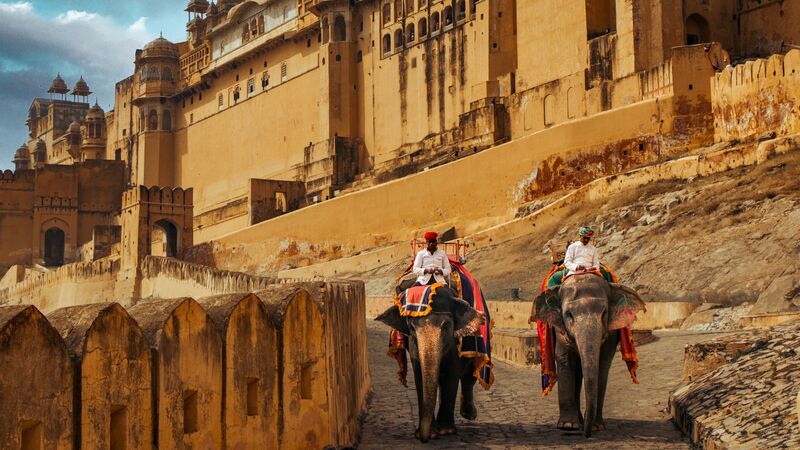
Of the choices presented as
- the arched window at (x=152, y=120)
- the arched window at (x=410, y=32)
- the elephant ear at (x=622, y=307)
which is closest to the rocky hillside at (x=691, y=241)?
the elephant ear at (x=622, y=307)

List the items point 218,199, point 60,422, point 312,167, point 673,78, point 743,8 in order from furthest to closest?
point 218,199, point 312,167, point 743,8, point 673,78, point 60,422

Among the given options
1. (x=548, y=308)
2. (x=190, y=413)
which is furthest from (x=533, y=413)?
(x=190, y=413)

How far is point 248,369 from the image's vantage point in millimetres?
7012

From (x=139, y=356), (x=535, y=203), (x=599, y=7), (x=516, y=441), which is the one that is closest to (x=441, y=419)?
(x=516, y=441)

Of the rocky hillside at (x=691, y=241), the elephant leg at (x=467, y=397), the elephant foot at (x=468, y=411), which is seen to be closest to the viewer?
the elephant leg at (x=467, y=397)

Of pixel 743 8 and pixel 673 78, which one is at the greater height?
pixel 743 8

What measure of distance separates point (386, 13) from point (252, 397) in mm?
32627

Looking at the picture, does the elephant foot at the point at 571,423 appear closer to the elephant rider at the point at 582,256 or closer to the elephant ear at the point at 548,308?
the elephant ear at the point at 548,308

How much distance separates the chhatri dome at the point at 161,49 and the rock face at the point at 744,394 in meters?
45.9

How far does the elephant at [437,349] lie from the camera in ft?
28.8

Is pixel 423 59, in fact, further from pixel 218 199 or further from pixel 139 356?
pixel 139 356

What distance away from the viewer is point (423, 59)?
36.8m

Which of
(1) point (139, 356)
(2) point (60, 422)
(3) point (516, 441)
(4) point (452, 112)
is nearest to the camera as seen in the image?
(2) point (60, 422)

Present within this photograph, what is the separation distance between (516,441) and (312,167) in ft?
104
